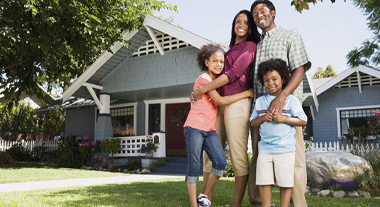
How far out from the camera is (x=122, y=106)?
571 inches

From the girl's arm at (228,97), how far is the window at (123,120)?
11.2 m

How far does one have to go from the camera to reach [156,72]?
1155cm

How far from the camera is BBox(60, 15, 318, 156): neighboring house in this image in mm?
10914

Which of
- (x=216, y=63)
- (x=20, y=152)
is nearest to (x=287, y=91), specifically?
(x=216, y=63)

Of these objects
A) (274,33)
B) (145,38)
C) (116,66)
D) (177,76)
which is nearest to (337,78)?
(177,76)

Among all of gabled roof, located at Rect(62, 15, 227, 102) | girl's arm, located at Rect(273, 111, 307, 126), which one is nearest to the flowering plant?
gabled roof, located at Rect(62, 15, 227, 102)

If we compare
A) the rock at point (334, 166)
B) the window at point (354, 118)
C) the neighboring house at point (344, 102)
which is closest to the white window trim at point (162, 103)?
the neighboring house at point (344, 102)

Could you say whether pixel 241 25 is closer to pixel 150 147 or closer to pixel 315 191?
pixel 315 191

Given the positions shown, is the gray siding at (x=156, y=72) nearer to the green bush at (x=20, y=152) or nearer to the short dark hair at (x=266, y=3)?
the green bush at (x=20, y=152)

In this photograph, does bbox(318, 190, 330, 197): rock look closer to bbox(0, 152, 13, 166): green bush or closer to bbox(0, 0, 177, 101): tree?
bbox(0, 0, 177, 101): tree

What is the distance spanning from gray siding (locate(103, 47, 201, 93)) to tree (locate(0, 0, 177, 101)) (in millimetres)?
1272

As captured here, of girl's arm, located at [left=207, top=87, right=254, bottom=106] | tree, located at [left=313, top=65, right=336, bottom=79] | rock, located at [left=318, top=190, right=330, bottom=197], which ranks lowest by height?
rock, located at [left=318, top=190, right=330, bottom=197]

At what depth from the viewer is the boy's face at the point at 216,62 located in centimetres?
337

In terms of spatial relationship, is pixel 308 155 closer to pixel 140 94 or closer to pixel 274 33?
pixel 274 33
